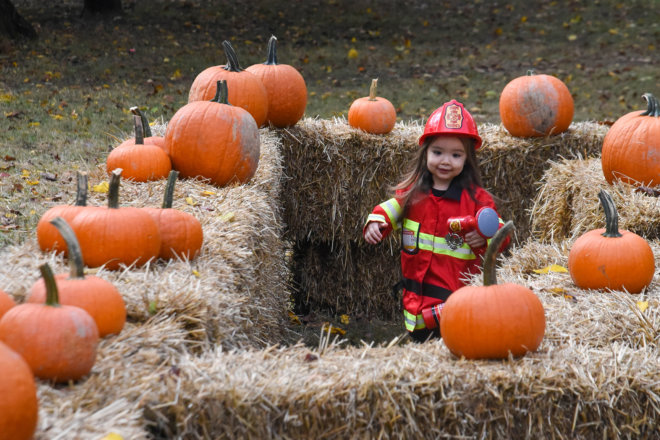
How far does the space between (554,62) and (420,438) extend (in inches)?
584

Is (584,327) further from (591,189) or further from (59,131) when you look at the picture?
(59,131)

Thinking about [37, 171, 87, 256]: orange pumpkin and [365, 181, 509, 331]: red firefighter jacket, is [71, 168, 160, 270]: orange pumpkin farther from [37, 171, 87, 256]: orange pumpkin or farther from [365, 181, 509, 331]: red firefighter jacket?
[365, 181, 509, 331]: red firefighter jacket

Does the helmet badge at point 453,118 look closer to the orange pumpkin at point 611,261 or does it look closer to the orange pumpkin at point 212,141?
the orange pumpkin at point 611,261

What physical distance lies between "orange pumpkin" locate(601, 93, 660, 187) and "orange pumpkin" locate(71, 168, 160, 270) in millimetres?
3748

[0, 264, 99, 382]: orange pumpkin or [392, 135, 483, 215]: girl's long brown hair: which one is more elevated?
[392, 135, 483, 215]: girl's long brown hair

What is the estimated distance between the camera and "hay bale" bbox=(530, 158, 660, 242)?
4820mm

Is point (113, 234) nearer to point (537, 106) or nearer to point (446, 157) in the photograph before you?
point (446, 157)

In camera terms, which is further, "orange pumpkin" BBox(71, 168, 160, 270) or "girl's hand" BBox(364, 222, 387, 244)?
"girl's hand" BBox(364, 222, 387, 244)

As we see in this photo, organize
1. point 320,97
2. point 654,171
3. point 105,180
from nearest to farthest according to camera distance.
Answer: point 105,180 → point 654,171 → point 320,97

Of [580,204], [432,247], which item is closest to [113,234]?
[432,247]

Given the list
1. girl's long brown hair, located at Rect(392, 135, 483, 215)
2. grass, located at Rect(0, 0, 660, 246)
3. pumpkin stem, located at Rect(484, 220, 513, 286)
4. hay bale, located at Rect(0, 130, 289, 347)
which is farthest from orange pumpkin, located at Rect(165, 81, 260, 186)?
grass, located at Rect(0, 0, 660, 246)

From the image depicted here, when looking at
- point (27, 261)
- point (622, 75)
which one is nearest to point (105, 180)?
point (27, 261)

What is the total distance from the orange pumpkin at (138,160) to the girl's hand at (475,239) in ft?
6.50

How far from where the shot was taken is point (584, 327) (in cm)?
328
